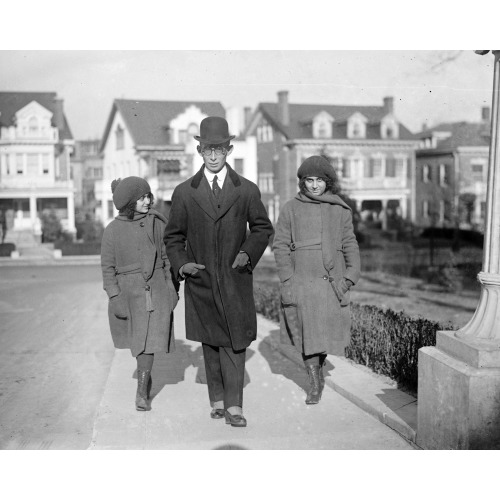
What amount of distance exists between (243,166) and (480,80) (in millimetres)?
2583

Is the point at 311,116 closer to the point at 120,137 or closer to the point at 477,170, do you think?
the point at 120,137

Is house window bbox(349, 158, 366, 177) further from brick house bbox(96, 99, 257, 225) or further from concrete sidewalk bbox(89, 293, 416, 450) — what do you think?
concrete sidewalk bbox(89, 293, 416, 450)

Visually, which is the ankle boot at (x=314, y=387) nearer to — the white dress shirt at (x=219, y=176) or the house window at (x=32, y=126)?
the white dress shirt at (x=219, y=176)

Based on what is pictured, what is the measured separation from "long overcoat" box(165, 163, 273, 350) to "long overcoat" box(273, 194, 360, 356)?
0.40m

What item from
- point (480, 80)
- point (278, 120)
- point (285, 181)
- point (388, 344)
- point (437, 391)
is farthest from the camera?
point (285, 181)

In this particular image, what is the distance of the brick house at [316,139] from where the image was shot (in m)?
8.37

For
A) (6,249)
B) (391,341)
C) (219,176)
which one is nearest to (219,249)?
(219,176)

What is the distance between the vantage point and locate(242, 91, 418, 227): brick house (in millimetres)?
8369

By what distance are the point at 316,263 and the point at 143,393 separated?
5.13 ft

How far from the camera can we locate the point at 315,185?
16.8 ft

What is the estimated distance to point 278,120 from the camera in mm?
9336

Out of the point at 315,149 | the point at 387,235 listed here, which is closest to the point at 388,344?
the point at 315,149

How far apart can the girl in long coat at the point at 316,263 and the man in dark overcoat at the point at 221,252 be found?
0.41 m

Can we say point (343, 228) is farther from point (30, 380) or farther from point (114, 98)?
point (30, 380)
